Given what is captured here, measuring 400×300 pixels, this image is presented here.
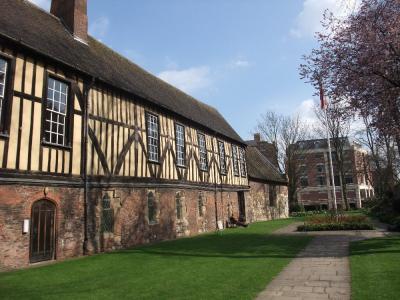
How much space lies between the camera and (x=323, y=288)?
6.55 m

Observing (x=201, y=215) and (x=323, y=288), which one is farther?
(x=201, y=215)

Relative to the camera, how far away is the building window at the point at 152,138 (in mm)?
16156

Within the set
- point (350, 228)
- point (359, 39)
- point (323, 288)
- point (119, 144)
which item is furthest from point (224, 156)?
point (323, 288)

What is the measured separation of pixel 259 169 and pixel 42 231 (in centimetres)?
2505

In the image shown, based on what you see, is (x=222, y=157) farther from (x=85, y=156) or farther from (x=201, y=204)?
(x=85, y=156)

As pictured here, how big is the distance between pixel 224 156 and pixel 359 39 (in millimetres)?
13865

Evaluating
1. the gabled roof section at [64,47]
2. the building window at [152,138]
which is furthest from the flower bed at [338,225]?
the gabled roof section at [64,47]

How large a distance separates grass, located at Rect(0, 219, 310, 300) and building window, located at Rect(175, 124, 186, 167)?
6.86 metres

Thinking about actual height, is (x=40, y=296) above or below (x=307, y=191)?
below

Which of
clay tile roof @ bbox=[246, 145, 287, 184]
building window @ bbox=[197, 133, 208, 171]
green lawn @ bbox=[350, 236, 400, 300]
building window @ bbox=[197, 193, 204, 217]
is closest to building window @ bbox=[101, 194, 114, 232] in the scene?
building window @ bbox=[197, 193, 204, 217]

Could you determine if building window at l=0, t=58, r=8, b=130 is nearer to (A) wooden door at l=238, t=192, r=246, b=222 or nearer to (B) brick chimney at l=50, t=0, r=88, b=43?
(B) brick chimney at l=50, t=0, r=88, b=43

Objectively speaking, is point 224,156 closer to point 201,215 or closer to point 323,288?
point 201,215

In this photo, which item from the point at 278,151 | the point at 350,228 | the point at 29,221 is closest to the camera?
the point at 29,221

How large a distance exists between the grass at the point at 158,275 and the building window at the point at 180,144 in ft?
22.5
